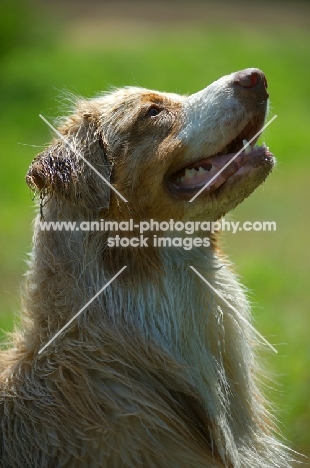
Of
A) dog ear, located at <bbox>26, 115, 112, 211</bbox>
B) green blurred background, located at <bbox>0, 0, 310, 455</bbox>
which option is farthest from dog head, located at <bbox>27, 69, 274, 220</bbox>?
green blurred background, located at <bbox>0, 0, 310, 455</bbox>

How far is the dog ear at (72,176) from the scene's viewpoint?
398 centimetres

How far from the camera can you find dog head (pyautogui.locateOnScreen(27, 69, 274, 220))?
13.2 ft

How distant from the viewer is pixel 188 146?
414 cm

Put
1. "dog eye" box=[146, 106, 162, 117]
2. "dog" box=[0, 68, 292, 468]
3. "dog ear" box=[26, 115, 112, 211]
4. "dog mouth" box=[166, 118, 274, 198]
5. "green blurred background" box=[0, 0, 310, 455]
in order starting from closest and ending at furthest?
"dog" box=[0, 68, 292, 468], "dog ear" box=[26, 115, 112, 211], "dog mouth" box=[166, 118, 274, 198], "dog eye" box=[146, 106, 162, 117], "green blurred background" box=[0, 0, 310, 455]

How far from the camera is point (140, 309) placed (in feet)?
13.1

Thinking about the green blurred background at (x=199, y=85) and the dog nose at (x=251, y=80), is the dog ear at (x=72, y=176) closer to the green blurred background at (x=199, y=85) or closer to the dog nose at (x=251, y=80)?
the green blurred background at (x=199, y=85)

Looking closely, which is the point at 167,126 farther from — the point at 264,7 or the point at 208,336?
the point at 264,7

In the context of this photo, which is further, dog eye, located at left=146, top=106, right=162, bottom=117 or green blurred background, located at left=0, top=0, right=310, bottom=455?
green blurred background, located at left=0, top=0, right=310, bottom=455

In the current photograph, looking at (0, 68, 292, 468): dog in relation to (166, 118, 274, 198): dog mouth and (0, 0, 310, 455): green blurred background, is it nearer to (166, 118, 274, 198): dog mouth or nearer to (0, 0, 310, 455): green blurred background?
(166, 118, 274, 198): dog mouth

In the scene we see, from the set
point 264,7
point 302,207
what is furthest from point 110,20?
point 302,207

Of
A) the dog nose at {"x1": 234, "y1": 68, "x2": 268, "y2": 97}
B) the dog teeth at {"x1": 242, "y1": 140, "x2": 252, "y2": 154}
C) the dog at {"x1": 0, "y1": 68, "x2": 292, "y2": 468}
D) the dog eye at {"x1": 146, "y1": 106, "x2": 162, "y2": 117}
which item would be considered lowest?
the dog at {"x1": 0, "y1": 68, "x2": 292, "y2": 468}

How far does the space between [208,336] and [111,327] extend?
0.49m

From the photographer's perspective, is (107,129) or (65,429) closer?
(65,429)

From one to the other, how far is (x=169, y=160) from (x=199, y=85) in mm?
12871
